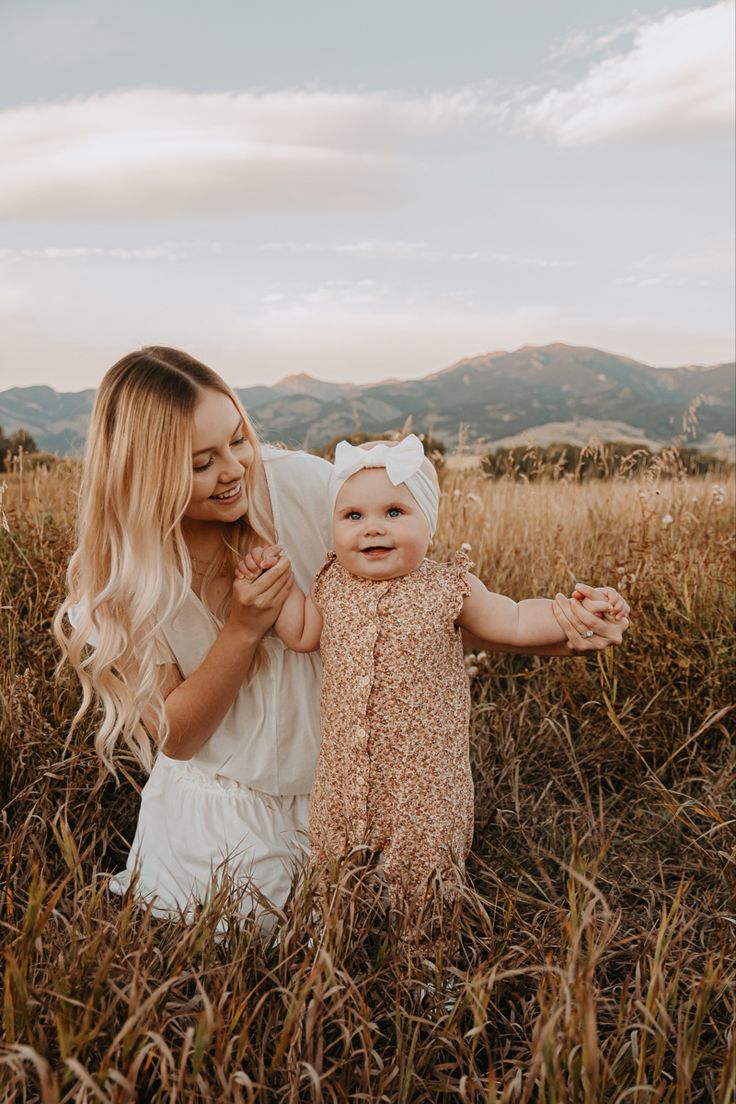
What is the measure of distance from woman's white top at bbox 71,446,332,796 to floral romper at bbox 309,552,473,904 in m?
0.44

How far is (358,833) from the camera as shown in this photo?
6.82 feet

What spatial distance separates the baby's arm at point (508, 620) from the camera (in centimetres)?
211

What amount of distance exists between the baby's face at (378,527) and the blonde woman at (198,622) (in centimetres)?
23

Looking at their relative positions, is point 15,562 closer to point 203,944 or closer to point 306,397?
point 203,944

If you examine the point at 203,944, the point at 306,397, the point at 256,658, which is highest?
the point at 306,397

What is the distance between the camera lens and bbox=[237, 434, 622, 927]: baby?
2.04 metres

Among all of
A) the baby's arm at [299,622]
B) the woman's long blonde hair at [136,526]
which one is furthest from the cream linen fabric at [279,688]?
the baby's arm at [299,622]

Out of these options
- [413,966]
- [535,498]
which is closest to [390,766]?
[413,966]

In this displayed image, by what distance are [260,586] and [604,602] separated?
2.72 ft

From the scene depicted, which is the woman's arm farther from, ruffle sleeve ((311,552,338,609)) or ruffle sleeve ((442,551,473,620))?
ruffle sleeve ((442,551,473,620))

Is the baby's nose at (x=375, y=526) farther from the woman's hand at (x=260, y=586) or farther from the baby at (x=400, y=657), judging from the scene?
the woman's hand at (x=260, y=586)

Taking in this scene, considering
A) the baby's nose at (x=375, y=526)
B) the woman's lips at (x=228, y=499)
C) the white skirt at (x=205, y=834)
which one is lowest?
the white skirt at (x=205, y=834)

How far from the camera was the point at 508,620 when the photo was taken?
6.98 ft

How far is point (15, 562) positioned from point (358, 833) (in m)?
2.35
